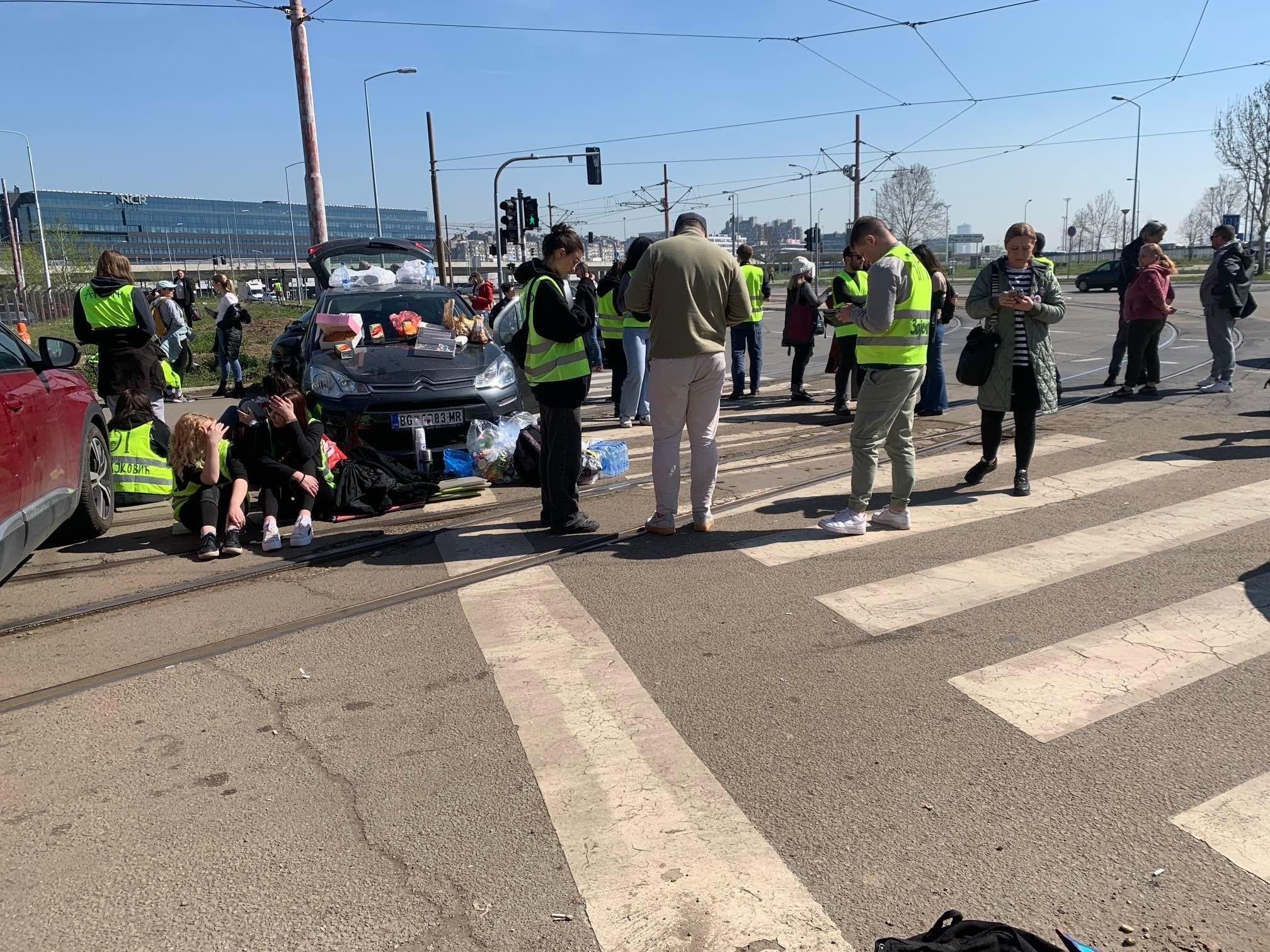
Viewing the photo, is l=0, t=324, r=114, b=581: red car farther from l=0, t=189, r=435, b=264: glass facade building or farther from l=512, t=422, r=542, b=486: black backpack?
l=0, t=189, r=435, b=264: glass facade building

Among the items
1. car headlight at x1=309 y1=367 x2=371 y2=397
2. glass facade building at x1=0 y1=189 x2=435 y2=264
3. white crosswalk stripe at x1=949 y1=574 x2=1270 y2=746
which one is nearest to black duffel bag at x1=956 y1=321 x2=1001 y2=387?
white crosswalk stripe at x1=949 y1=574 x2=1270 y2=746

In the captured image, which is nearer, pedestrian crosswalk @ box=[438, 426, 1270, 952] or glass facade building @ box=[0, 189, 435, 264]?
pedestrian crosswalk @ box=[438, 426, 1270, 952]

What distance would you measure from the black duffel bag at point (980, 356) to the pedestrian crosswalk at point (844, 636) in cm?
84

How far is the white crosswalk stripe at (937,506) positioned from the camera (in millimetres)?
5734

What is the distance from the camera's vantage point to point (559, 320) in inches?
232

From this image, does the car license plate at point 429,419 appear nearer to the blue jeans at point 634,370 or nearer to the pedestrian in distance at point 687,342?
the pedestrian in distance at point 687,342

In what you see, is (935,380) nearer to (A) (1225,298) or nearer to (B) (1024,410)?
(B) (1024,410)

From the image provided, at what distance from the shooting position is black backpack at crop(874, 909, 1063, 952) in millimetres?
2182

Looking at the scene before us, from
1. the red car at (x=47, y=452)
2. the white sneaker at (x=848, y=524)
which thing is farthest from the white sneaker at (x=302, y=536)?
the white sneaker at (x=848, y=524)

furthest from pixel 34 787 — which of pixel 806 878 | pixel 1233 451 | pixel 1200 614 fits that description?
pixel 1233 451

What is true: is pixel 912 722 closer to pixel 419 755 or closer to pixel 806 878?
pixel 806 878

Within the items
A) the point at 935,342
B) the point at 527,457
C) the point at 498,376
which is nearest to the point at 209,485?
the point at 527,457

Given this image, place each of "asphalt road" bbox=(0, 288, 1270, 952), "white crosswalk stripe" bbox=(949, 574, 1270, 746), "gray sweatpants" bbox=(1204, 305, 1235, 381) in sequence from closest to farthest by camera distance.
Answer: "asphalt road" bbox=(0, 288, 1270, 952) < "white crosswalk stripe" bbox=(949, 574, 1270, 746) < "gray sweatpants" bbox=(1204, 305, 1235, 381)

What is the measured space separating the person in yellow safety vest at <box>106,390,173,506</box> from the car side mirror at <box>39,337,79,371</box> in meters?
1.27
